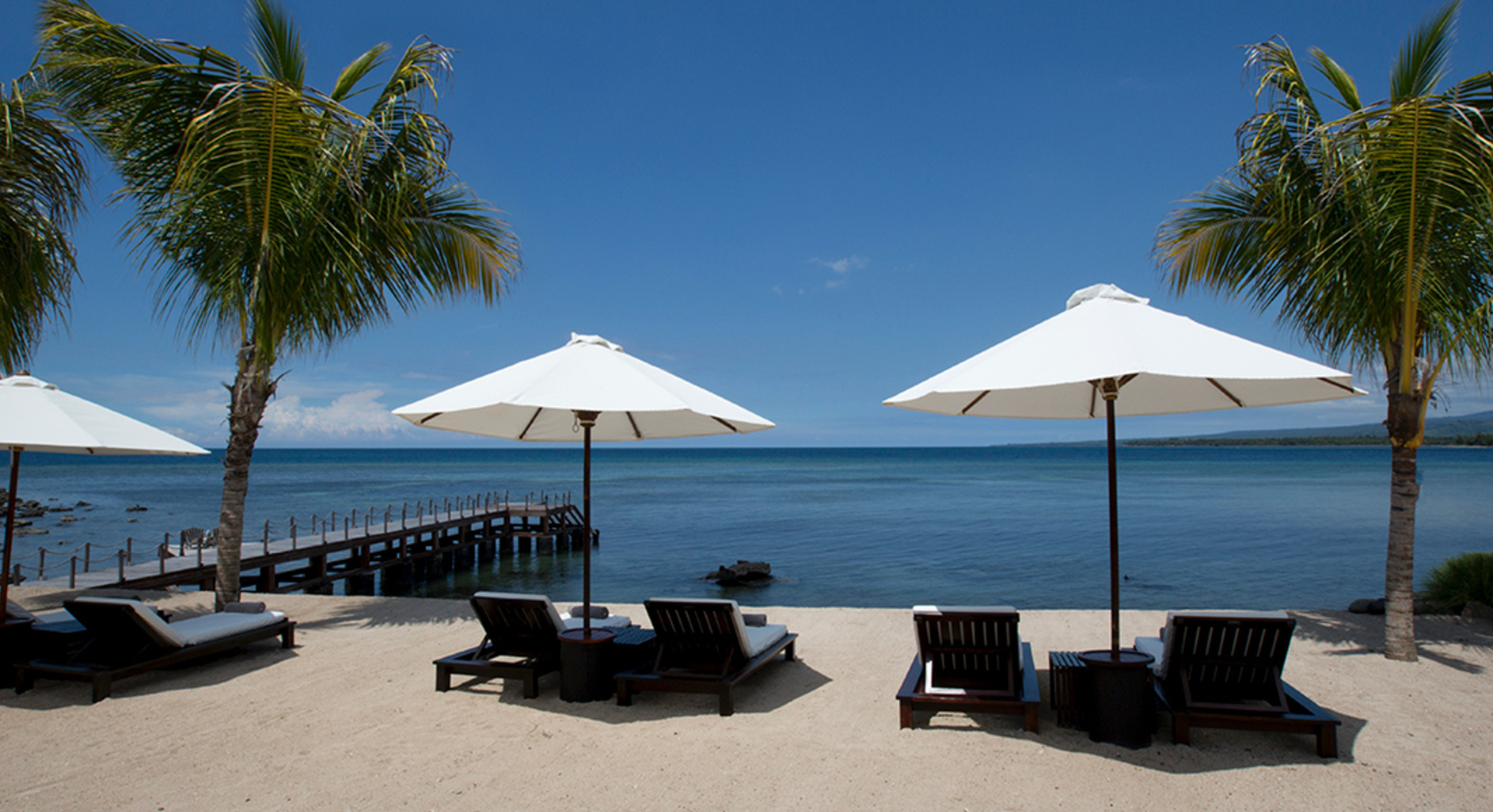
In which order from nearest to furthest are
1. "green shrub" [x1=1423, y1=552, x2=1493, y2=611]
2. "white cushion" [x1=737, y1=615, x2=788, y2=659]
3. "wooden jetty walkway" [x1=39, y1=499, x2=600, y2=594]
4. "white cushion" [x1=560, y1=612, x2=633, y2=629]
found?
1. "white cushion" [x1=737, y1=615, x2=788, y2=659]
2. "white cushion" [x1=560, y1=612, x2=633, y2=629]
3. "green shrub" [x1=1423, y1=552, x2=1493, y2=611]
4. "wooden jetty walkway" [x1=39, y1=499, x2=600, y2=594]

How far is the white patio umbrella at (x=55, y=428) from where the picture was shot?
5.62 m

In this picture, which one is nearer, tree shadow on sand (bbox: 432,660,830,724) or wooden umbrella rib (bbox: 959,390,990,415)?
tree shadow on sand (bbox: 432,660,830,724)

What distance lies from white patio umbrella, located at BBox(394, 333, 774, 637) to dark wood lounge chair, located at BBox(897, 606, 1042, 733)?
178 centimetres

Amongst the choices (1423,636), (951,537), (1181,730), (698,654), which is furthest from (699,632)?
(951,537)

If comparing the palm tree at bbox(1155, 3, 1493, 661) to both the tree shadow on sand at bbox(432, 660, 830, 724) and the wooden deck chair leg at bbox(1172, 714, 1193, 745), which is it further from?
the tree shadow on sand at bbox(432, 660, 830, 724)

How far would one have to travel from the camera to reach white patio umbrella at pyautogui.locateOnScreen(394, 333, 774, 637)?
4.68m

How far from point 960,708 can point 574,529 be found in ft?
85.4

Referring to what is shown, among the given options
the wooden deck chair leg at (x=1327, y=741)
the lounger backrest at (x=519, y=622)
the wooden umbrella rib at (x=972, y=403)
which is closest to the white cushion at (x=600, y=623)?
the lounger backrest at (x=519, y=622)

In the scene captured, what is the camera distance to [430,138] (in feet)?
28.5

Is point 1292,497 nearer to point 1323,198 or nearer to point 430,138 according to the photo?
point 1323,198

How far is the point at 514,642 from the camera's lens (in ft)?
Result: 18.9

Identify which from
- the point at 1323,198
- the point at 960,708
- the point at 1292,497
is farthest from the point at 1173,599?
the point at 1292,497

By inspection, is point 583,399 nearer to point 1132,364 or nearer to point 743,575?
point 1132,364

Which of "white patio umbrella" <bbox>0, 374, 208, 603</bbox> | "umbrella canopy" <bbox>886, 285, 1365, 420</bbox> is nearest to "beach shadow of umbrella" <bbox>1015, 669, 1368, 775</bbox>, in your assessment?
"umbrella canopy" <bbox>886, 285, 1365, 420</bbox>
